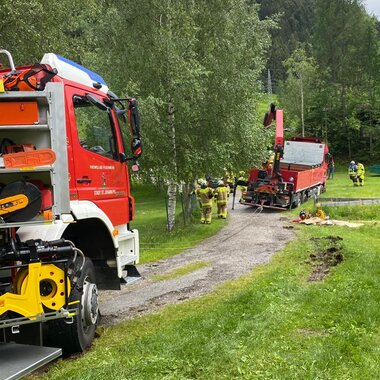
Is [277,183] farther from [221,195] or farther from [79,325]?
[79,325]

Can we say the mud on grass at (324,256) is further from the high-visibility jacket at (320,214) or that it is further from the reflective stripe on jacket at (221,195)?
the reflective stripe on jacket at (221,195)

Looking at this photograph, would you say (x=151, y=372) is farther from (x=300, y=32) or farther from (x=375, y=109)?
(x=300, y=32)

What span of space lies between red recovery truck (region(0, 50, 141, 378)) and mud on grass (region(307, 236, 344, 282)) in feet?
14.4

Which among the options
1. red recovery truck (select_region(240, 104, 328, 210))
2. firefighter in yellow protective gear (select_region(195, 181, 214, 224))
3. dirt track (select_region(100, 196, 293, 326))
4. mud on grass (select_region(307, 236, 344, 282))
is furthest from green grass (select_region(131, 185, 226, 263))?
mud on grass (select_region(307, 236, 344, 282))

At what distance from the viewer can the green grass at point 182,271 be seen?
9.12m

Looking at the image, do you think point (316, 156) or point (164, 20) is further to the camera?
point (316, 156)

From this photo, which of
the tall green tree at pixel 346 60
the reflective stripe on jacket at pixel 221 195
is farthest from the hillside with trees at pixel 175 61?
the tall green tree at pixel 346 60

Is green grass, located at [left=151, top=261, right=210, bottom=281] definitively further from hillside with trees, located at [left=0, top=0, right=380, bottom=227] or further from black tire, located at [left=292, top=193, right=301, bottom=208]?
black tire, located at [left=292, top=193, right=301, bottom=208]

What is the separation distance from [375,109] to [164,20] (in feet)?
116

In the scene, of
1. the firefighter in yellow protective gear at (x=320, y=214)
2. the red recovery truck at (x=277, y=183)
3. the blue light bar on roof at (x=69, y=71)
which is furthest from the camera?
the red recovery truck at (x=277, y=183)

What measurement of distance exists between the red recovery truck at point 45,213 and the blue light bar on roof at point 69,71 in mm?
13

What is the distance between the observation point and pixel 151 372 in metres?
4.23

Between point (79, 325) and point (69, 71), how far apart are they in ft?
9.26

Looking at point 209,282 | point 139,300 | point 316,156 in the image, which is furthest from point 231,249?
point 316,156
